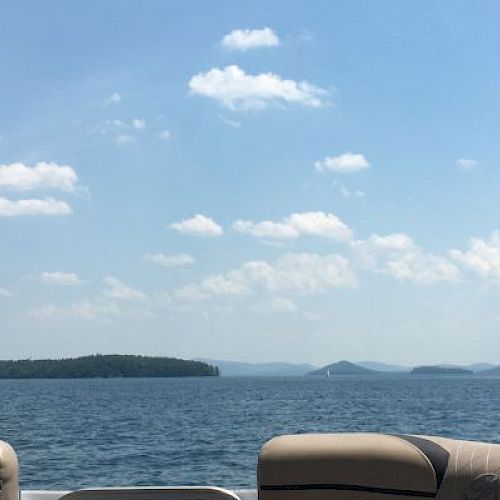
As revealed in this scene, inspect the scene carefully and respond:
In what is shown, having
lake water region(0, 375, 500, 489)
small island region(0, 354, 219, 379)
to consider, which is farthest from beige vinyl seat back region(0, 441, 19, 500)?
small island region(0, 354, 219, 379)

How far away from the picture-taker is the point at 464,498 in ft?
9.25

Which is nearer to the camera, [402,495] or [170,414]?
[402,495]

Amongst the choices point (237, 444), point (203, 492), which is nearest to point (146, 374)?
point (237, 444)

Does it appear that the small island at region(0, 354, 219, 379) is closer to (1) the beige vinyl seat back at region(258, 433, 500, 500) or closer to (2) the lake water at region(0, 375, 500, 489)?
(2) the lake water at region(0, 375, 500, 489)

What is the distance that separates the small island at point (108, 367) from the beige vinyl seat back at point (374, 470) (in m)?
164

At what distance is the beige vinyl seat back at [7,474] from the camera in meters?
3.06

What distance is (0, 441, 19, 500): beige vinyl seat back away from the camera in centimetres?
306

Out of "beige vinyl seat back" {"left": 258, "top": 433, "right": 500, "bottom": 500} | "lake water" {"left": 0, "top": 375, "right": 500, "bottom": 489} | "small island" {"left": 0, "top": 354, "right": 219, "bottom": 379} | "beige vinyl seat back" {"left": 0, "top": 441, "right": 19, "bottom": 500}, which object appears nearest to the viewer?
"beige vinyl seat back" {"left": 258, "top": 433, "right": 500, "bottom": 500}

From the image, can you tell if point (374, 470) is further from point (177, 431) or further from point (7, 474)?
point (177, 431)

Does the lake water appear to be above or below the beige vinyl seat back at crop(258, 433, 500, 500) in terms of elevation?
below

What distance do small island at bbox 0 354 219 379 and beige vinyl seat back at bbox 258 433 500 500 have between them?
6450 inches

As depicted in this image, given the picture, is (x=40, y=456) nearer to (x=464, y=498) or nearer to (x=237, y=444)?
(x=237, y=444)

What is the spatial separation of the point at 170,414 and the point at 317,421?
14259 millimetres

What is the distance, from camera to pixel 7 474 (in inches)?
121
